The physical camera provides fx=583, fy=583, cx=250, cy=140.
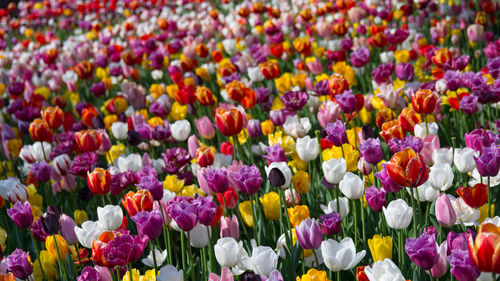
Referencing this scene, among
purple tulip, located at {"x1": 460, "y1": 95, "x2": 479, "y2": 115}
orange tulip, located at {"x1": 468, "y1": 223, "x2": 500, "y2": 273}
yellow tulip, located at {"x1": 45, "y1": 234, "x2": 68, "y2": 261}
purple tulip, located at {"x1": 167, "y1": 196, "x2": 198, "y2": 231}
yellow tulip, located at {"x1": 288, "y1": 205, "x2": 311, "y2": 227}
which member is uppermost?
orange tulip, located at {"x1": 468, "y1": 223, "x2": 500, "y2": 273}

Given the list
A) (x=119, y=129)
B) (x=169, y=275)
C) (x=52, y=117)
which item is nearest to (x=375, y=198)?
(x=169, y=275)

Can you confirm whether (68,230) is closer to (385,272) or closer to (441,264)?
(385,272)

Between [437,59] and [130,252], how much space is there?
8.29ft

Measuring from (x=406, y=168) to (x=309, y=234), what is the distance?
40cm

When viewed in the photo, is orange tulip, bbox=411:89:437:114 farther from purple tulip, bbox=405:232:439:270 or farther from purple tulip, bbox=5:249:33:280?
purple tulip, bbox=5:249:33:280

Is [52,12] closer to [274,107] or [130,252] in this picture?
[274,107]

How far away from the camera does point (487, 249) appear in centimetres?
138

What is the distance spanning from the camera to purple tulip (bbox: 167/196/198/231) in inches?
78.2

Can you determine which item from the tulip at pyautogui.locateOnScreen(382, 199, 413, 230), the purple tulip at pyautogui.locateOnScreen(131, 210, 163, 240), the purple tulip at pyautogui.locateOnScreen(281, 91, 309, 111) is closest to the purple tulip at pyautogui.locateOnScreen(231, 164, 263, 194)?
the purple tulip at pyautogui.locateOnScreen(131, 210, 163, 240)

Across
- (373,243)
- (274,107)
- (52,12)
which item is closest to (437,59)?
(274,107)

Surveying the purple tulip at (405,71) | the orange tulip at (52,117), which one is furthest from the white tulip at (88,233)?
the purple tulip at (405,71)

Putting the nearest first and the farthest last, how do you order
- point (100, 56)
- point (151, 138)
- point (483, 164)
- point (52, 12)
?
point (483, 164), point (151, 138), point (100, 56), point (52, 12)

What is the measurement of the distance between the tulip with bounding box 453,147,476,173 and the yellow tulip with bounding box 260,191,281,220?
74cm

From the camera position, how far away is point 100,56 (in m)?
6.16
